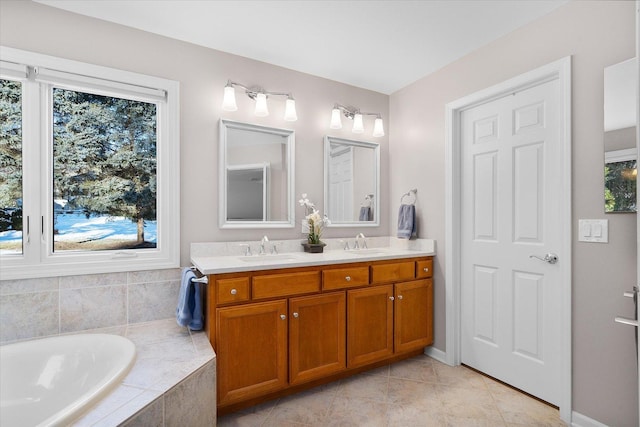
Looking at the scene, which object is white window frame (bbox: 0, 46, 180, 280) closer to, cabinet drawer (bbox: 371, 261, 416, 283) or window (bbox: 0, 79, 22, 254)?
window (bbox: 0, 79, 22, 254)

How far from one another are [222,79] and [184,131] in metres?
0.50

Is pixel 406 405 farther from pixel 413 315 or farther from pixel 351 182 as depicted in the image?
pixel 351 182

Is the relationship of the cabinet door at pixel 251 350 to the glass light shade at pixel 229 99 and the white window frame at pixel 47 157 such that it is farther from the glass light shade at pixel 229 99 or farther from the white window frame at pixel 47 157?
the glass light shade at pixel 229 99

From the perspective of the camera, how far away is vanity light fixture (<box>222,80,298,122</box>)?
2.35 m

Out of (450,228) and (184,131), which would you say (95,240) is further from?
(450,228)

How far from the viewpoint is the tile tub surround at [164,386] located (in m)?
1.23

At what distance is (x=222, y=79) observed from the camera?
8.00 ft

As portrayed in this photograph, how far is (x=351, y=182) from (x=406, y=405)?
1.80 metres

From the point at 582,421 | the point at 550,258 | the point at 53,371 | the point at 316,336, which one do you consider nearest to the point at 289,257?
the point at 316,336

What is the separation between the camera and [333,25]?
2115mm

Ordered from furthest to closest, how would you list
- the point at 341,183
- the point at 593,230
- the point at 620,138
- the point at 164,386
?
the point at 341,183, the point at 593,230, the point at 620,138, the point at 164,386

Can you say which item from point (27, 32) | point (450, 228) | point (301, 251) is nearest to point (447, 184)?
point (450, 228)

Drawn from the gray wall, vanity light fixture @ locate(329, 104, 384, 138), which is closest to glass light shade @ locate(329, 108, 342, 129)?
vanity light fixture @ locate(329, 104, 384, 138)

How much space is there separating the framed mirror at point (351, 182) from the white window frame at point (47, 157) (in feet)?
Result: 4.37
